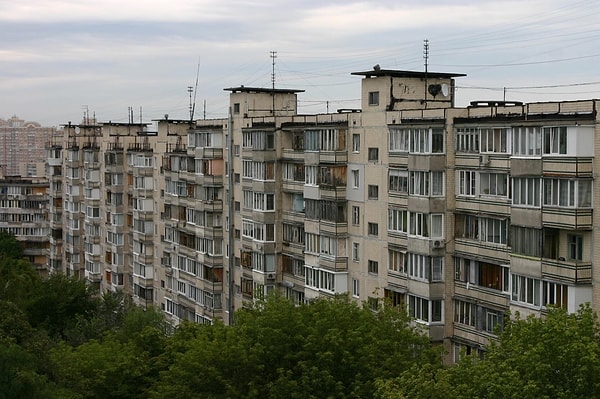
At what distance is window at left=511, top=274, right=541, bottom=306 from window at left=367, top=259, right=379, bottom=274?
39.0ft

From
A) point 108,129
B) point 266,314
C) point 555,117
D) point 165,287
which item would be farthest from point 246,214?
point 108,129

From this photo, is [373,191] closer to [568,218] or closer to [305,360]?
[305,360]

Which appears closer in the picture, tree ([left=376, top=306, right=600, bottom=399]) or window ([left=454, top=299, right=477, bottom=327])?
tree ([left=376, top=306, right=600, bottom=399])

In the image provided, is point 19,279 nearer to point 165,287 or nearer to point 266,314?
point 165,287

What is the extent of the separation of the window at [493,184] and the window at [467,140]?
135 centimetres

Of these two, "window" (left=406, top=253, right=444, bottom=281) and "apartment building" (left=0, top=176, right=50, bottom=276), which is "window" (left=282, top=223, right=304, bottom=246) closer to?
"window" (left=406, top=253, right=444, bottom=281)

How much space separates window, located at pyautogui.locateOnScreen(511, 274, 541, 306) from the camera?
38.1 m

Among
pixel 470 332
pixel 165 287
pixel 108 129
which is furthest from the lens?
pixel 108 129

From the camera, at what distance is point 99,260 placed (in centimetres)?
9481

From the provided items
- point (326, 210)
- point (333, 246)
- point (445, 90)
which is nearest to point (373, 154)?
point (326, 210)

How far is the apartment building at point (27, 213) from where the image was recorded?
127m

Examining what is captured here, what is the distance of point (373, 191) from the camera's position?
50625 mm

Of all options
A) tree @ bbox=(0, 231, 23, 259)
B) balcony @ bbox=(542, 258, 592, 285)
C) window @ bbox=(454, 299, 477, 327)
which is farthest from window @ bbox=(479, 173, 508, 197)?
tree @ bbox=(0, 231, 23, 259)

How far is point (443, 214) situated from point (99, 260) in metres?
57.2
